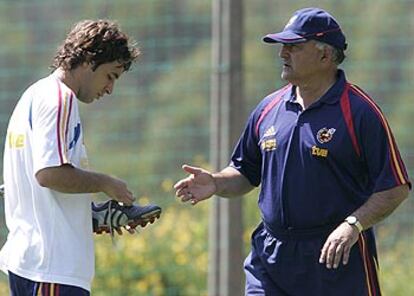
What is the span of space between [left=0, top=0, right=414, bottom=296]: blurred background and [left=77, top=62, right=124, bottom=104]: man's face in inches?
117

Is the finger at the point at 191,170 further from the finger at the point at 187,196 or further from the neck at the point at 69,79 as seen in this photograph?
the neck at the point at 69,79

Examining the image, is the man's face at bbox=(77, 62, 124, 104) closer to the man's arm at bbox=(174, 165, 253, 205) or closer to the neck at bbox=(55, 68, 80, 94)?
the neck at bbox=(55, 68, 80, 94)

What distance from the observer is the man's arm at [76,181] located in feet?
21.6

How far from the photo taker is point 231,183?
759 centimetres

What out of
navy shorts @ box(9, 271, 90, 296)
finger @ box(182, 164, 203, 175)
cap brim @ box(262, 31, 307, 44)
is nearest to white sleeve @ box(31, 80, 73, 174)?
navy shorts @ box(9, 271, 90, 296)

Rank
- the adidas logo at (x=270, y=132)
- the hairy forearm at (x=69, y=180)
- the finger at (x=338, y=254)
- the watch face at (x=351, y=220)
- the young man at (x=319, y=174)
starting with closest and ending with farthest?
the hairy forearm at (x=69, y=180) → the finger at (x=338, y=254) → the watch face at (x=351, y=220) → the young man at (x=319, y=174) → the adidas logo at (x=270, y=132)

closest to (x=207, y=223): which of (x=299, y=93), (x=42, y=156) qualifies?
(x=299, y=93)

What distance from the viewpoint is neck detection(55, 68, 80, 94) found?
682cm

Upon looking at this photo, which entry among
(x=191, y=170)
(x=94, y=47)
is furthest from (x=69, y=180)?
(x=191, y=170)

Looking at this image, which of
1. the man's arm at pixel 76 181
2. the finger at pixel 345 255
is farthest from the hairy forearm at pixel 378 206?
the man's arm at pixel 76 181

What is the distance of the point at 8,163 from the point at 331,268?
1566 millimetres

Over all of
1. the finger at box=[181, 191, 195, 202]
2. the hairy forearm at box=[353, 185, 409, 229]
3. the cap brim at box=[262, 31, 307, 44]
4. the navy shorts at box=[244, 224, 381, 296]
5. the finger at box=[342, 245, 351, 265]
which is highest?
the cap brim at box=[262, 31, 307, 44]

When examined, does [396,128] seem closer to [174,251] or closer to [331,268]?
[174,251]

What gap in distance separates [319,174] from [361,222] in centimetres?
33
